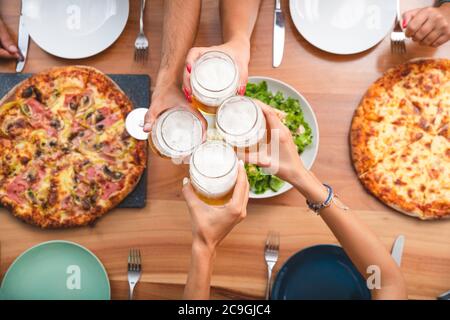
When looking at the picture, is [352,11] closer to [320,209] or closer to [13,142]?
[320,209]

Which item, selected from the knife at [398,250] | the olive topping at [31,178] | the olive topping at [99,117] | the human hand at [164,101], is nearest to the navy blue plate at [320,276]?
the knife at [398,250]

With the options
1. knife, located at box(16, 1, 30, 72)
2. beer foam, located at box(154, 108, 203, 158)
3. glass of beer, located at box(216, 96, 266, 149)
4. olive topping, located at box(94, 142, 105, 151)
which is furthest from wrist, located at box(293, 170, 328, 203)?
knife, located at box(16, 1, 30, 72)

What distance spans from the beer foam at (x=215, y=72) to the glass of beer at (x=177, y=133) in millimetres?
139

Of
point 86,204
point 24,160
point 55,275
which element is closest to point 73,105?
point 24,160

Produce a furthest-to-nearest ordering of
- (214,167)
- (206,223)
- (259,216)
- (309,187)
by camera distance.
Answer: (259,216) < (309,187) < (206,223) < (214,167)

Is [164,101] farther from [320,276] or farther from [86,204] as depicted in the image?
[320,276]

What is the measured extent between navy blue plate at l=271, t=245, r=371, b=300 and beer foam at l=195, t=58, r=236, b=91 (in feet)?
2.85

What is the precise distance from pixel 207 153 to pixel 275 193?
61 centimetres

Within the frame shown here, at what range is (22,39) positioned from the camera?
1935mm

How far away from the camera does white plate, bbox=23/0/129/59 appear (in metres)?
1.90

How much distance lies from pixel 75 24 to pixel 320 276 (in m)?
1.63

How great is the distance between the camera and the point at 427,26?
1.79 metres

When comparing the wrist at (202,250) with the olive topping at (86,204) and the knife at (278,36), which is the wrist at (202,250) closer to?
the olive topping at (86,204)
